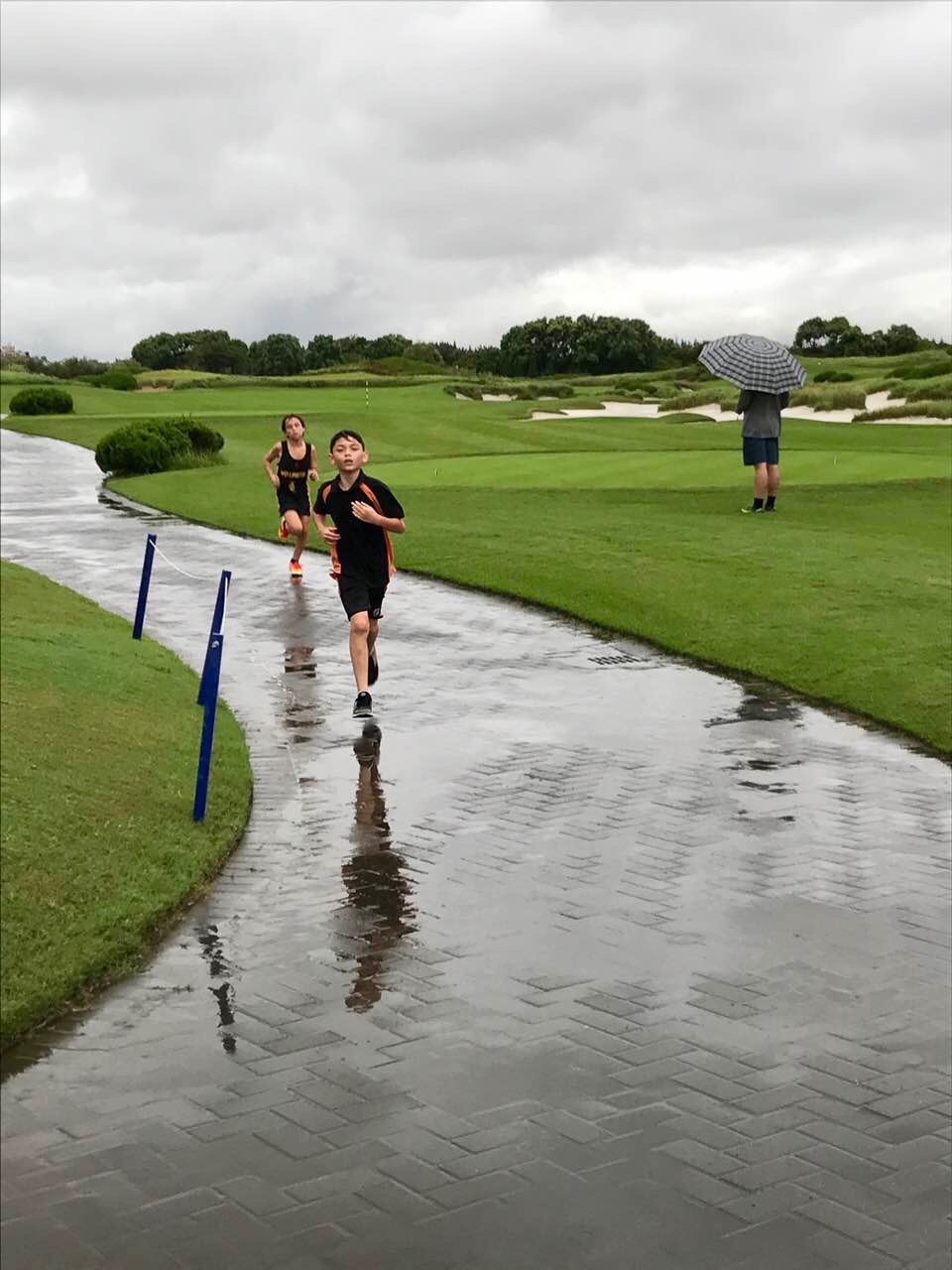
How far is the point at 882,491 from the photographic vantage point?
1161 inches

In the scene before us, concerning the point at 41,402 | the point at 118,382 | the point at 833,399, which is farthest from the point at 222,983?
the point at 118,382

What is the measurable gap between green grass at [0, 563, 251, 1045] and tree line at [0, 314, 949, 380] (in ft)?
295

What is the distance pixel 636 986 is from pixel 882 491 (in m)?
24.1

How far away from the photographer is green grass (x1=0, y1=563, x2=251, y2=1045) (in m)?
7.16

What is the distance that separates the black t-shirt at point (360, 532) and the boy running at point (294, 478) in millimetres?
6966

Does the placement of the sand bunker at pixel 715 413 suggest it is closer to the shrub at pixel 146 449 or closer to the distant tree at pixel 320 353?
the shrub at pixel 146 449

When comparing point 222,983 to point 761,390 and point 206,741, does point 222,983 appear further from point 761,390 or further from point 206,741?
point 761,390

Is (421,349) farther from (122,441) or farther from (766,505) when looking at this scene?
(766,505)

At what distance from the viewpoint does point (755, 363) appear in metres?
25.6

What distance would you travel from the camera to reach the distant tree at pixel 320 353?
123 meters

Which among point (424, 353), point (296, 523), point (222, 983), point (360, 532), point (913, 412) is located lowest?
point (222, 983)

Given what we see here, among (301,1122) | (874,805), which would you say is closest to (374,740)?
(874,805)

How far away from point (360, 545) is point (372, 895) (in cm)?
496

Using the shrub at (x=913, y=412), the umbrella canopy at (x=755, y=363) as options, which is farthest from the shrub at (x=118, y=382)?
the umbrella canopy at (x=755, y=363)
